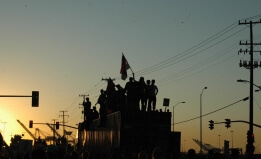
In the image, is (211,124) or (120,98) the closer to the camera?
(120,98)

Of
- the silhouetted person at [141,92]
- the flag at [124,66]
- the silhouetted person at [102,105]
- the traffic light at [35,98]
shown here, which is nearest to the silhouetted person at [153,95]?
the silhouetted person at [141,92]

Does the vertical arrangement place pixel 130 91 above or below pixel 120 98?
above

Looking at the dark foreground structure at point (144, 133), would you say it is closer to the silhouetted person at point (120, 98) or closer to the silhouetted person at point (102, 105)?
the silhouetted person at point (120, 98)

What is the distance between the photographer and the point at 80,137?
3616 cm

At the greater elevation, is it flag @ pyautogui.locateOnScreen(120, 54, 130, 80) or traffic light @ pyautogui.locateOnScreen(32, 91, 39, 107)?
flag @ pyautogui.locateOnScreen(120, 54, 130, 80)

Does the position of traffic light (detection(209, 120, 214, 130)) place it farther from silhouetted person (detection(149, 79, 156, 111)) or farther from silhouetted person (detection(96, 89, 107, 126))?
silhouetted person (detection(149, 79, 156, 111))

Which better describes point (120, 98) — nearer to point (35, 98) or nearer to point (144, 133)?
point (144, 133)

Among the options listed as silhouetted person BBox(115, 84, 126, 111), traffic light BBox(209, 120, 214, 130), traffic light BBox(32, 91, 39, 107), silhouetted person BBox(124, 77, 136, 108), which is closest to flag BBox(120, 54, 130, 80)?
traffic light BBox(32, 91, 39, 107)

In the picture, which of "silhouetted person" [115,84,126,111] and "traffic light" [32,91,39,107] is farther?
"traffic light" [32,91,39,107]

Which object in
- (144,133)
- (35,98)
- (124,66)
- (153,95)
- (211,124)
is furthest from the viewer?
(211,124)

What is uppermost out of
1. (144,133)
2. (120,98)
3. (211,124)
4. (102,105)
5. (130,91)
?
(130,91)

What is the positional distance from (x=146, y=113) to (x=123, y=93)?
3820 mm

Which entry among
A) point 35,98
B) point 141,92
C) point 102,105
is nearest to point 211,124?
point 35,98

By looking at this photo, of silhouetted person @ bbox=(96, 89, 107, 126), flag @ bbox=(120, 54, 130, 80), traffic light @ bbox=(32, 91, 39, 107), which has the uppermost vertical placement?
flag @ bbox=(120, 54, 130, 80)
